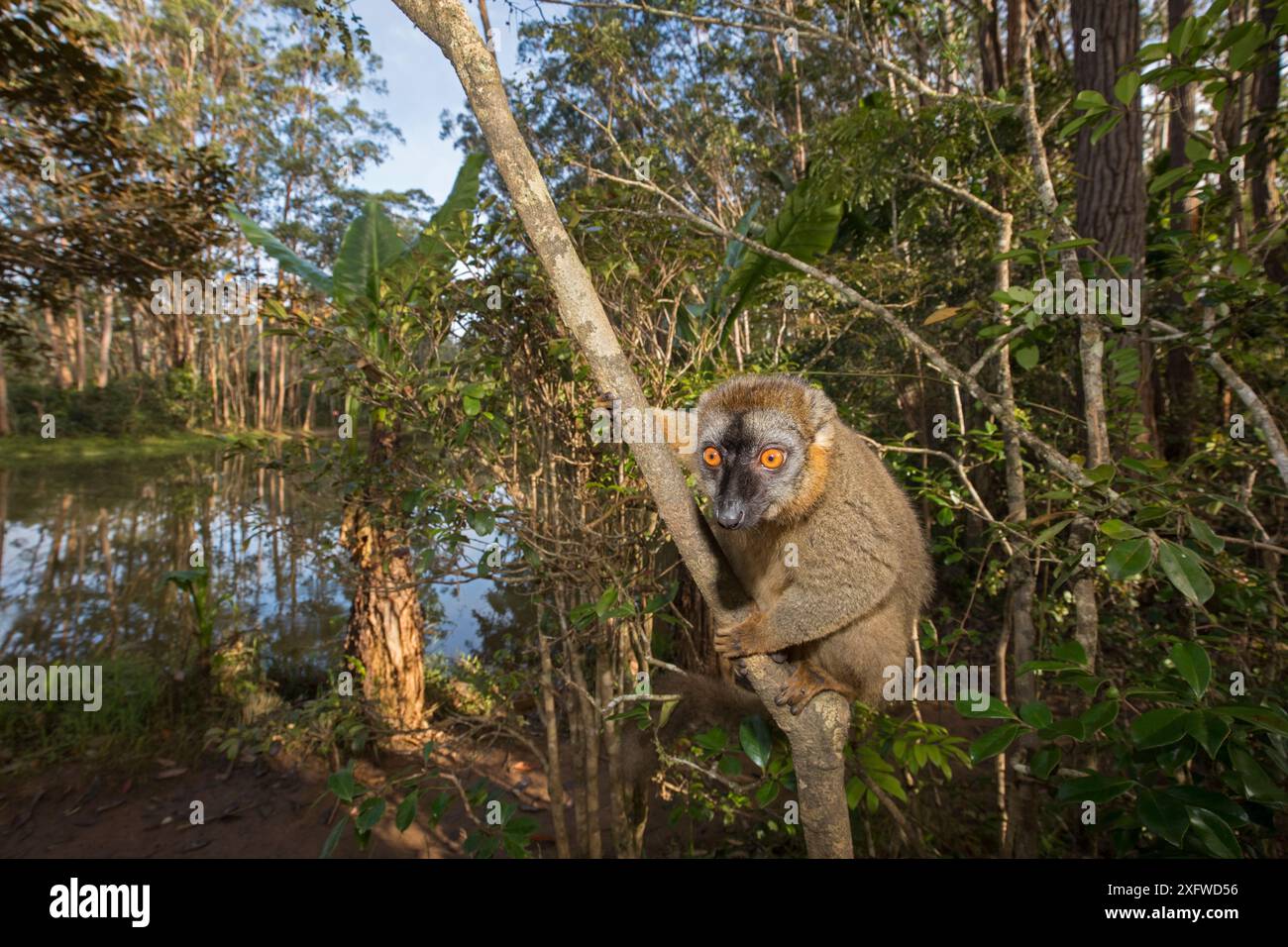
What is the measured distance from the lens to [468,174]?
424 centimetres

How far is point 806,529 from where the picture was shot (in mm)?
2650

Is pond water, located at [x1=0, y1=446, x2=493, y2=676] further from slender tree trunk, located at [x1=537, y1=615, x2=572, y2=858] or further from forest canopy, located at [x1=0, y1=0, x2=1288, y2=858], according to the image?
slender tree trunk, located at [x1=537, y1=615, x2=572, y2=858]

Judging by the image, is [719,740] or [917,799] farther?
[917,799]

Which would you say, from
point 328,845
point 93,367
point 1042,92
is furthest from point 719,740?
point 93,367

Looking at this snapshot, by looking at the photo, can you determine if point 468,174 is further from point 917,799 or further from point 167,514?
point 167,514

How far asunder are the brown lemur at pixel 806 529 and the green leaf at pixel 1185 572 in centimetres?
106

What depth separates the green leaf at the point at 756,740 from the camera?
230 cm

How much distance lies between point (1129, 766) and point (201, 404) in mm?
32959

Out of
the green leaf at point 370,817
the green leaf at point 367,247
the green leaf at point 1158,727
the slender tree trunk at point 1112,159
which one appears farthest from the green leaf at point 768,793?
the green leaf at point 367,247

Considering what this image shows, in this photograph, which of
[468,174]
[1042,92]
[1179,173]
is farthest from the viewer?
[1042,92]

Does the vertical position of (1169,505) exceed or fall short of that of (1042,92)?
it falls short

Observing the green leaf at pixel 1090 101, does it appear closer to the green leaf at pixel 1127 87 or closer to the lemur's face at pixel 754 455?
the green leaf at pixel 1127 87

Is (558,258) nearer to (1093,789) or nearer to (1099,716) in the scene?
(1099,716)

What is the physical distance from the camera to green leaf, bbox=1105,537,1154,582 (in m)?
1.52
